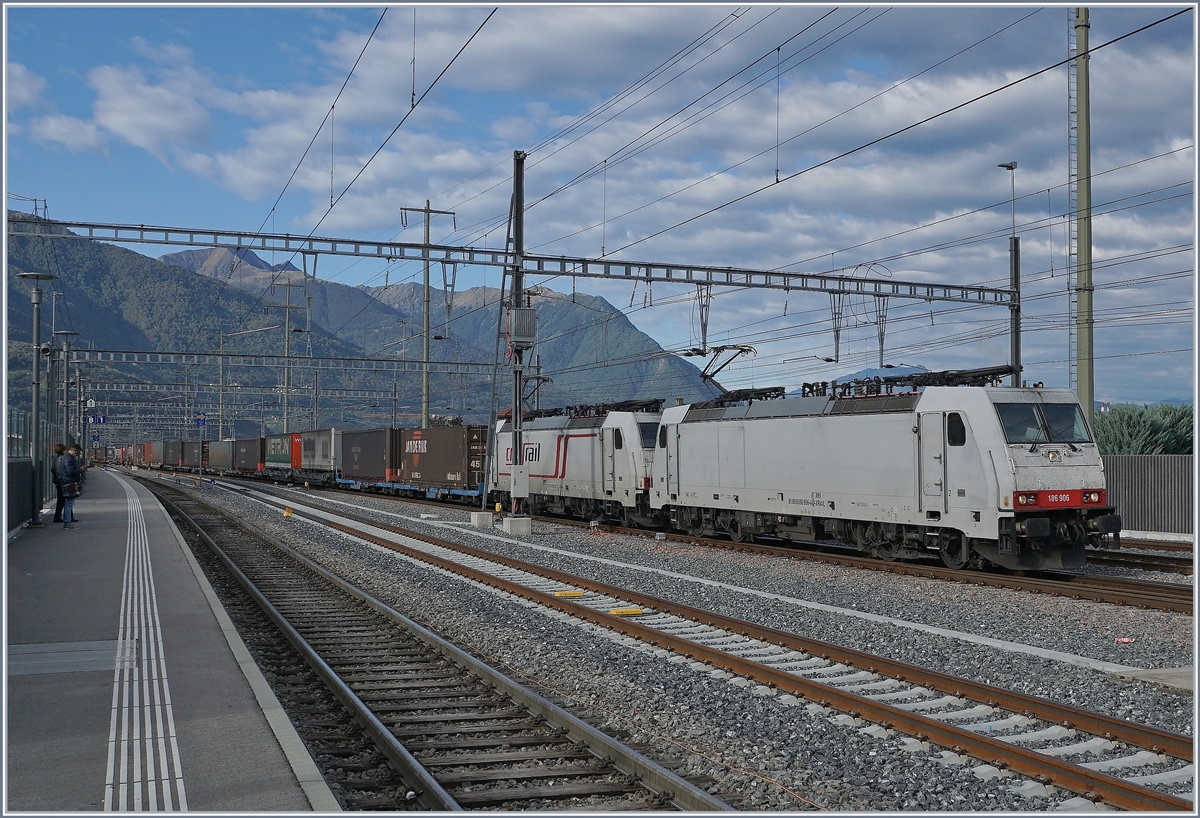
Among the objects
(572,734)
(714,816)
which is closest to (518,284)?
(572,734)

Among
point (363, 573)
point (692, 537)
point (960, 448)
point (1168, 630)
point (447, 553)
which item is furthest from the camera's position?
point (692, 537)

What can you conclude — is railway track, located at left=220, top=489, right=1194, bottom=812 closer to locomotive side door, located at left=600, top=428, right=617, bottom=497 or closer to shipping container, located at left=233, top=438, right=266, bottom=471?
locomotive side door, located at left=600, top=428, right=617, bottom=497

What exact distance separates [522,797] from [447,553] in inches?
580

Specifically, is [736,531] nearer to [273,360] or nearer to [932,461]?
[932,461]

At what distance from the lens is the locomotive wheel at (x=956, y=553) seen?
53.9 feet

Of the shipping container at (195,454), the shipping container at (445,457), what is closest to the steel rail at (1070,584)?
the shipping container at (445,457)

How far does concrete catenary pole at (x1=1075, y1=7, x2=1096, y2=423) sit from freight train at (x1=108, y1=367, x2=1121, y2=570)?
3.42m

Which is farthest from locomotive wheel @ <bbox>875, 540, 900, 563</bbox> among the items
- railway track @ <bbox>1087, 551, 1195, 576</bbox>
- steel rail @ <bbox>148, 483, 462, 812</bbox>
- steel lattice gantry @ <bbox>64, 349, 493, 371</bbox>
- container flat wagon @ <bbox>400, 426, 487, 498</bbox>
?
steel lattice gantry @ <bbox>64, 349, 493, 371</bbox>

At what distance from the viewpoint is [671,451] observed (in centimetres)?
2433

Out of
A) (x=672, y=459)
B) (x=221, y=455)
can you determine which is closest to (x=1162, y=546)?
(x=672, y=459)

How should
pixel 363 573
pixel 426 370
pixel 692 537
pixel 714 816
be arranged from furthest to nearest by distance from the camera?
pixel 426 370
pixel 692 537
pixel 363 573
pixel 714 816

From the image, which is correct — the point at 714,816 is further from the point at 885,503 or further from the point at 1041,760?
the point at 885,503

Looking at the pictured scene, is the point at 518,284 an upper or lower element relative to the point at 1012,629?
upper

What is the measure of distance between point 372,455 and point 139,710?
4105 cm
